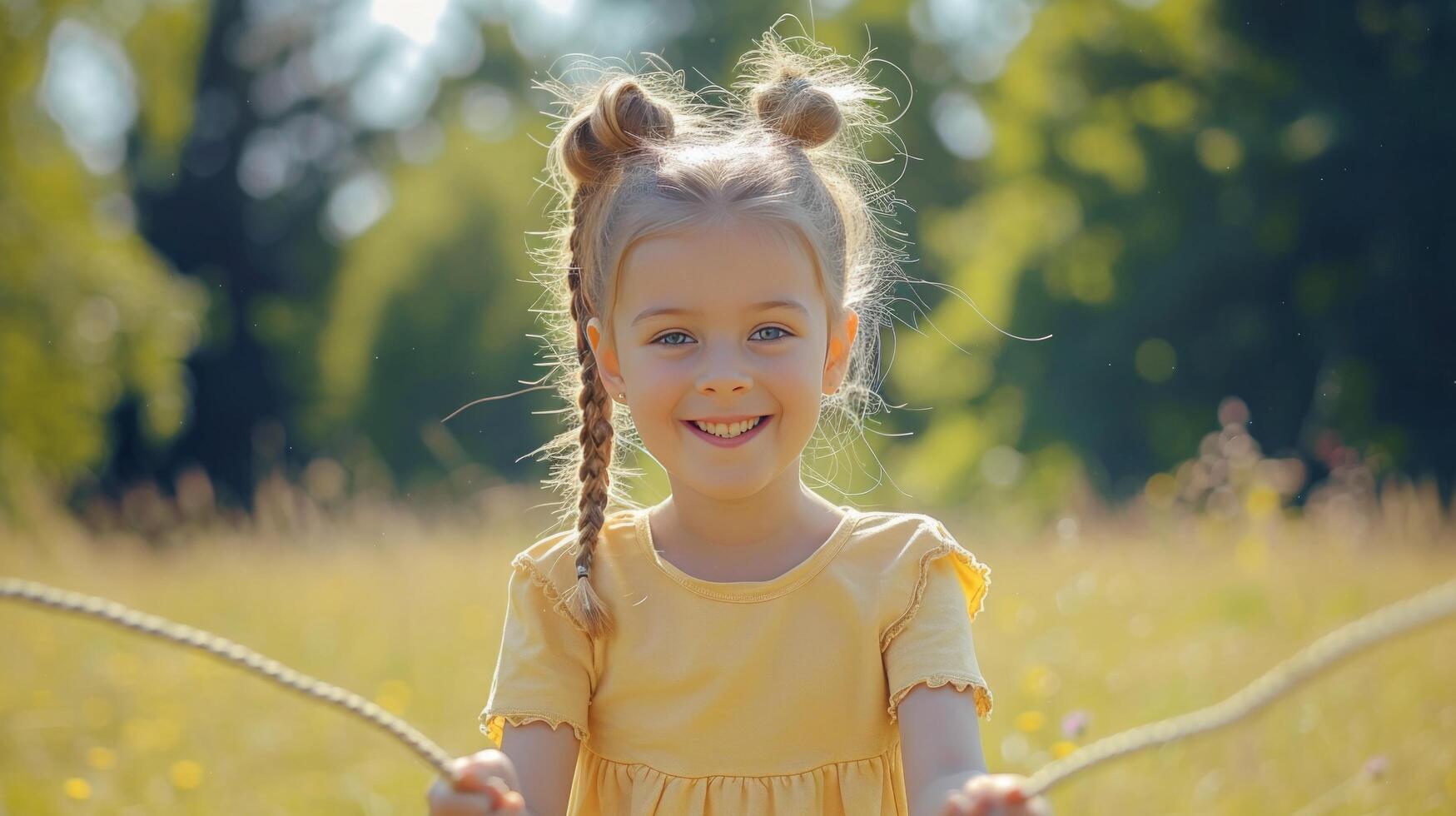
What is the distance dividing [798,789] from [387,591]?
3951 mm

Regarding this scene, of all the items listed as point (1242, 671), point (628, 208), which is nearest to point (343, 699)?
point (628, 208)

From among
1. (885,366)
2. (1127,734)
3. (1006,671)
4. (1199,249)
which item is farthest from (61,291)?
(1127,734)

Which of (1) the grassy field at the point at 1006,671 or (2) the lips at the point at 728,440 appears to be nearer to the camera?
(2) the lips at the point at 728,440

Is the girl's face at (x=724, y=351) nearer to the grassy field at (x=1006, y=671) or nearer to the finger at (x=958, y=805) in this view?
the finger at (x=958, y=805)

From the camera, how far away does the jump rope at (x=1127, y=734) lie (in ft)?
4.32

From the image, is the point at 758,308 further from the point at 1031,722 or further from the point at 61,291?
the point at 61,291

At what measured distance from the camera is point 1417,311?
12352 mm

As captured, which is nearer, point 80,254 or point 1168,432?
point 1168,432

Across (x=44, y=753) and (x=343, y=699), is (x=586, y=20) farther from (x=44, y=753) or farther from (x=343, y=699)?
(x=343, y=699)

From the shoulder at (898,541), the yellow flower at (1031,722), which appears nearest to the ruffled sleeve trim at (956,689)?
the shoulder at (898,541)

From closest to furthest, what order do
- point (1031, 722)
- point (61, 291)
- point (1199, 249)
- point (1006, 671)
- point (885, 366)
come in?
point (1031, 722) → point (1006, 671) → point (1199, 249) → point (61, 291) → point (885, 366)

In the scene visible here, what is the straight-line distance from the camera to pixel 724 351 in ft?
7.02

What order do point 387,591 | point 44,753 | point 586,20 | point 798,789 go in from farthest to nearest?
1. point 586,20
2. point 387,591
3. point 44,753
4. point 798,789

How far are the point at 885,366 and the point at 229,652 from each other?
16.6 meters
